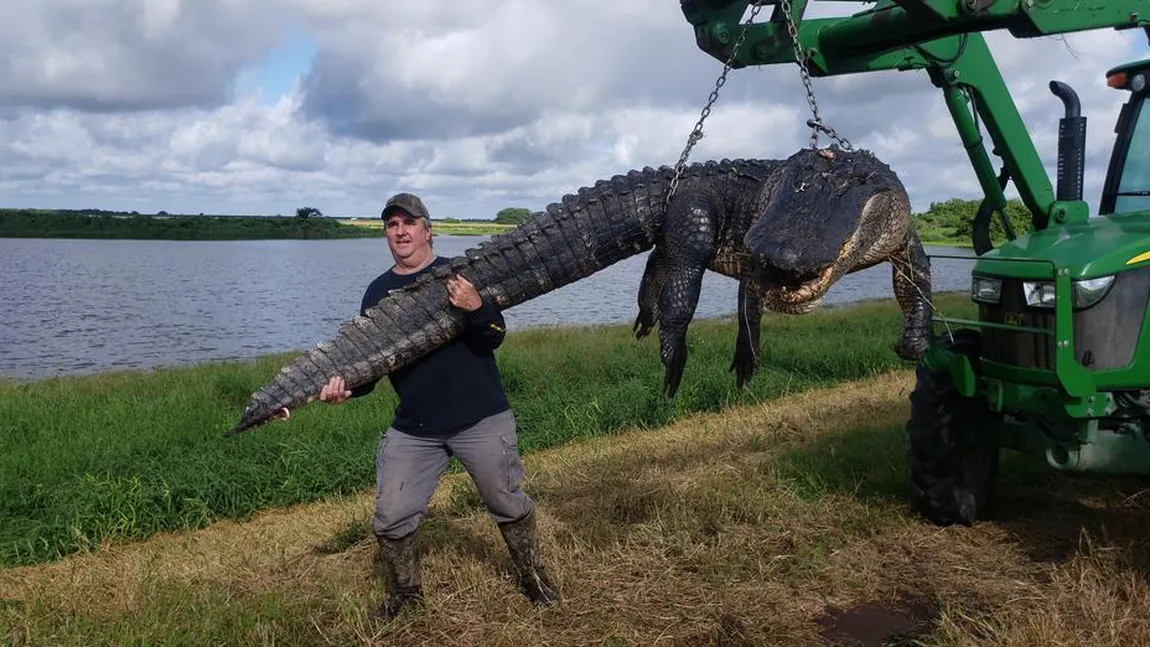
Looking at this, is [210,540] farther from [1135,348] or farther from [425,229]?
[1135,348]

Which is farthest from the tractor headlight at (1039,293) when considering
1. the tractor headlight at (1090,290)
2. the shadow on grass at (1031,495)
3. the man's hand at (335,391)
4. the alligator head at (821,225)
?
the man's hand at (335,391)

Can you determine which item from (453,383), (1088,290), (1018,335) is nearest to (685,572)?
(453,383)

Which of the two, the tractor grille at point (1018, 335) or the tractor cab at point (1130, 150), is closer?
the tractor grille at point (1018, 335)

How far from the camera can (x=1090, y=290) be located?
4.24 meters

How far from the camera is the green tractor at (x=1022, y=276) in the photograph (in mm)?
4203

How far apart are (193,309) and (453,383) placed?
23.9 metres

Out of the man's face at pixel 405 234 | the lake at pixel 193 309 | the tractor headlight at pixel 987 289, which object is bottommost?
the lake at pixel 193 309

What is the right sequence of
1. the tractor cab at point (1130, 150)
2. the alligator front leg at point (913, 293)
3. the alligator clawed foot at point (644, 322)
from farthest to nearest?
the tractor cab at point (1130, 150) < the alligator clawed foot at point (644, 322) < the alligator front leg at point (913, 293)

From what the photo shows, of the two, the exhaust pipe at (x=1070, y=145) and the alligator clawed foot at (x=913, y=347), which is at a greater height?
the exhaust pipe at (x=1070, y=145)

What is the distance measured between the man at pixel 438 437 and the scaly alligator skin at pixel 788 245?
855 mm

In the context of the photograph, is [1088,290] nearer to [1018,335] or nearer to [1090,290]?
[1090,290]

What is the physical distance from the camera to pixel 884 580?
4660mm

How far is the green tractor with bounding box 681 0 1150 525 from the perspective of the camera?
420 centimetres

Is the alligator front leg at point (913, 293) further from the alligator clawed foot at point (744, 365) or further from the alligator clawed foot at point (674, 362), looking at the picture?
the alligator clawed foot at point (674, 362)
